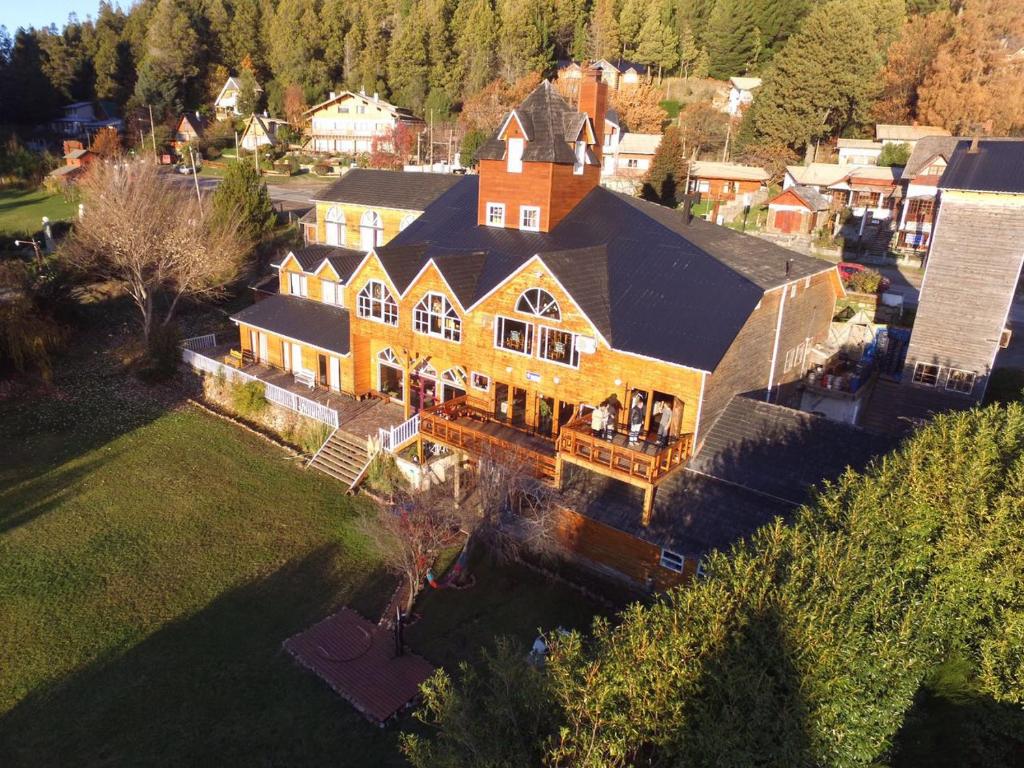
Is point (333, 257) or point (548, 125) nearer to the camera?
point (548, 125)

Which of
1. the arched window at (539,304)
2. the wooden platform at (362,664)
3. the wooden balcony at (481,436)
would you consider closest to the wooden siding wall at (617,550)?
the wooden balcony at (481,436)

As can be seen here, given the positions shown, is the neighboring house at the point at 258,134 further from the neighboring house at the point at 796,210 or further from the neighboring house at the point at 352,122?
the neighboring house at the point at 796,210

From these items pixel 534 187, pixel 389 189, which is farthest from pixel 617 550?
pixel 389 189

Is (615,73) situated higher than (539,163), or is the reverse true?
(615,73)

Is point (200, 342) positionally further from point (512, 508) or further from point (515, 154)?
point (512, 508)

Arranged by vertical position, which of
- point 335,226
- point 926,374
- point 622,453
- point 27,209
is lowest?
point 622,453

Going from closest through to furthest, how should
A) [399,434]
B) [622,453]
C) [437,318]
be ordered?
[622,453] < [399,434] < [437,318]

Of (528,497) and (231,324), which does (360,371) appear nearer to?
(528,497)
